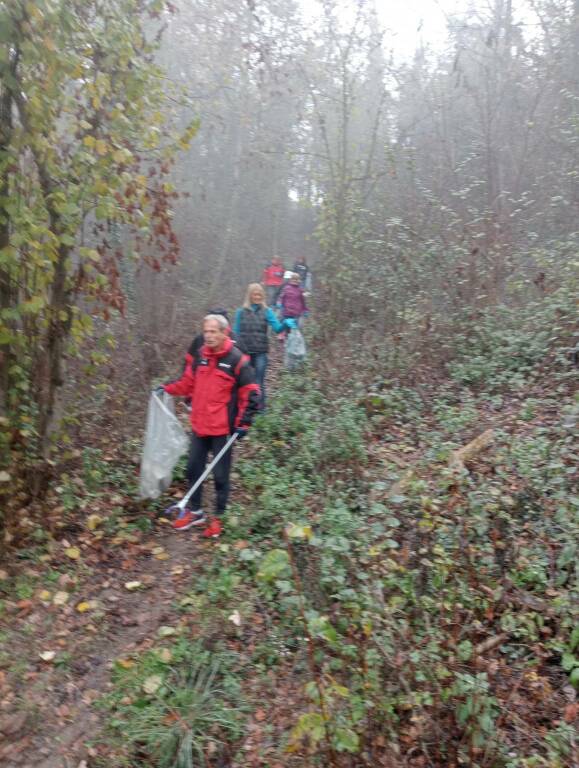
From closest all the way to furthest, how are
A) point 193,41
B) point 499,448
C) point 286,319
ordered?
point 499,448, point 286,319, point 193,41

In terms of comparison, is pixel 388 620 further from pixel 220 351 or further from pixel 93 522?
pixel 93 522

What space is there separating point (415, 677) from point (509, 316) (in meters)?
7.53

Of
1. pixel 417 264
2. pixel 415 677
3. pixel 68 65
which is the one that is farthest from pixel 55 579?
pixel 417 264

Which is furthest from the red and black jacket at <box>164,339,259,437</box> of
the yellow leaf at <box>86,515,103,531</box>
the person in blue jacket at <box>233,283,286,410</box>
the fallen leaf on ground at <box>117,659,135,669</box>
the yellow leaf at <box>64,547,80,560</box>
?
the person in blue jacket at <box>233,283,286,410</box>

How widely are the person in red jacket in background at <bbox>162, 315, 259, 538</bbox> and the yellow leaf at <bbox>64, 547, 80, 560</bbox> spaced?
3.20ft

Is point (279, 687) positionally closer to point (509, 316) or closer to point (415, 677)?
point (415, 677)

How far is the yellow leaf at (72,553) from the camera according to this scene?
5418 millimetres

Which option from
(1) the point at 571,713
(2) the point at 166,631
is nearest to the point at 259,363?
(2) the point at 166,631

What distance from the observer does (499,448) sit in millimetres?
6496

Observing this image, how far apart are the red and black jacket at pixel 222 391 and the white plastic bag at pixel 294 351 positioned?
4.72m

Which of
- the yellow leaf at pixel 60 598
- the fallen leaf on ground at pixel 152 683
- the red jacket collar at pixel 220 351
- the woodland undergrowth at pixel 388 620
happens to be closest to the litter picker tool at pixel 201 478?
the woodland undergrowth at pixel 388 620

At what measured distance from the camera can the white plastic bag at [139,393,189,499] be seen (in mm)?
6148

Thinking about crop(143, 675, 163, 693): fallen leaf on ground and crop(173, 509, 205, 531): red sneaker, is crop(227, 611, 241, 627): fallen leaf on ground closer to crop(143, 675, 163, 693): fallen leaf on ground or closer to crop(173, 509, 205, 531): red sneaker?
crop(143, 675, 163, 693): fallen leaf on ground

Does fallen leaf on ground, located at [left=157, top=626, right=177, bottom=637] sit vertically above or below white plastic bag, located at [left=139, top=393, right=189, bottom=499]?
below
